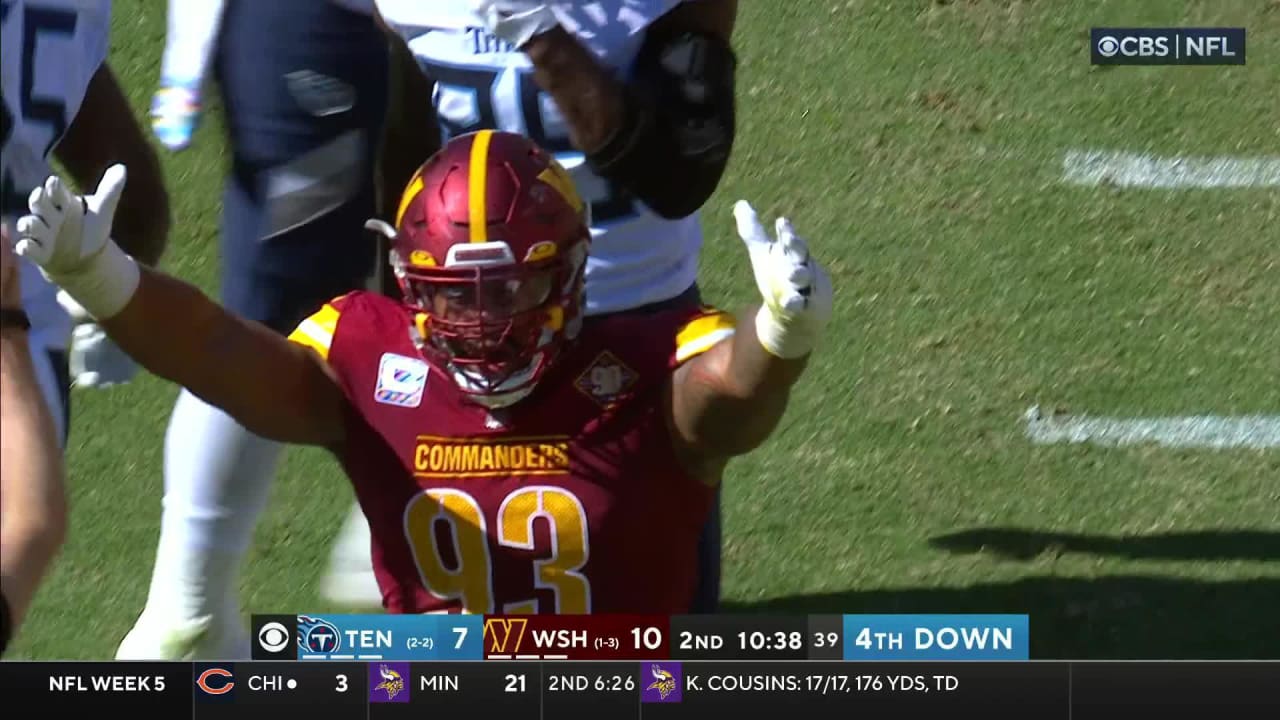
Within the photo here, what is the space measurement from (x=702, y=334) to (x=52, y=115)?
89 centimetres

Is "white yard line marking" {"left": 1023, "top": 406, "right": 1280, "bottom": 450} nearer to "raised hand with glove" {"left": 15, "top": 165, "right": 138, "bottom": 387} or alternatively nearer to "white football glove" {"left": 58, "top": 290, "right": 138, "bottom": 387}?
"white football glove" {"left": 58, "top": 290, "right": 138, "bottom": 387}

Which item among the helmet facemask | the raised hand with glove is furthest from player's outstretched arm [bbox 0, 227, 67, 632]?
the helmet facemask

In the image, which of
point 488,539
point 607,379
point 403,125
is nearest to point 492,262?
point 607,379

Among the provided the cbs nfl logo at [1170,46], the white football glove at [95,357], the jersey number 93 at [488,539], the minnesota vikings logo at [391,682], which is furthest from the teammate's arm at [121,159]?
the cbs nfl logo at [1170,46]

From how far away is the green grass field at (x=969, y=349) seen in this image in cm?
318

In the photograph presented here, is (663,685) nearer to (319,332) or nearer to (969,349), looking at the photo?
(319,332)

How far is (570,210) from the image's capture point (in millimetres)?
2225

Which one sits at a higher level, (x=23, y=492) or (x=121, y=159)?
(x=121, y=159)

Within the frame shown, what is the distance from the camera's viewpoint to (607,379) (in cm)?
228

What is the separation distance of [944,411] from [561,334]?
1.41 meters

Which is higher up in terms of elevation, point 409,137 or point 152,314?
point 409,137

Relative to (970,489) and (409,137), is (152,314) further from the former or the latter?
(970,489)

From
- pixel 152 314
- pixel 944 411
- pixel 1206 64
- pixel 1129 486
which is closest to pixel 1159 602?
pixel 1129 486

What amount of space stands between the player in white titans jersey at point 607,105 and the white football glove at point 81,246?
1.78 ft
